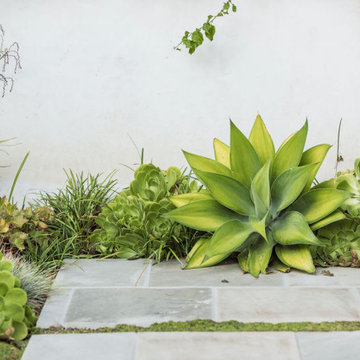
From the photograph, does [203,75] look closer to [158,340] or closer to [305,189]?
[305,189]

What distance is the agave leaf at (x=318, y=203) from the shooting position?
2.72 m

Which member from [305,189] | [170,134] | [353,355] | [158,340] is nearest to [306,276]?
[305,189]

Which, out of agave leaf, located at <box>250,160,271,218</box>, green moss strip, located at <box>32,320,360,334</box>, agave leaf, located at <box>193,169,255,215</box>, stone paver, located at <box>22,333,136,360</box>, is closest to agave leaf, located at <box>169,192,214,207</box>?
agave leaf, located at <box>193,169,255,215</box>

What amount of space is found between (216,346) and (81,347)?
503 millimetres

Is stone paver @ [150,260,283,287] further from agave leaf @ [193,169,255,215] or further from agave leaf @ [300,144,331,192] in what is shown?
agave leaf @ [300,144,331,192]

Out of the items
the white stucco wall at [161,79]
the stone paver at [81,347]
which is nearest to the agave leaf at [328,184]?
the white stucco wall at [161,79]

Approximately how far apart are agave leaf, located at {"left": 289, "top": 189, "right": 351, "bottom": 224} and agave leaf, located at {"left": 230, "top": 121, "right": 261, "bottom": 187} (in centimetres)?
27

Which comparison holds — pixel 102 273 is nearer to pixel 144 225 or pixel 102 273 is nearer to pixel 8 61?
pixel 144 225

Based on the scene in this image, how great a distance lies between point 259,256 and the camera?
9.21 ft

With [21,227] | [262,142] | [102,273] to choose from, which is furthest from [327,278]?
[21,227]

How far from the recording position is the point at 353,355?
6.70 ft

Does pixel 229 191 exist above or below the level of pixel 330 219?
above

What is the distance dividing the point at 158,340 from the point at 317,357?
585 mm

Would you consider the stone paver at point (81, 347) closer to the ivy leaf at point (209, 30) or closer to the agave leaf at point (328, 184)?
the agave leaf at point (328, 184)
